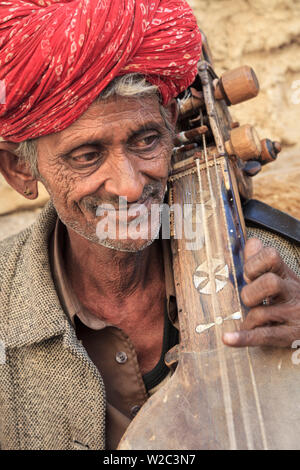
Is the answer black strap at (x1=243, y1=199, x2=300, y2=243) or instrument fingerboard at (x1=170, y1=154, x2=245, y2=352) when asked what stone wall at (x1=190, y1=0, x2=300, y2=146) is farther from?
instrument fingerboard at (x1=170, y1=154, x2=245, y2=352)

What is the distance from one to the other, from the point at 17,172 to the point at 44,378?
0.68 meters

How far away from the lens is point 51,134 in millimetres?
1626

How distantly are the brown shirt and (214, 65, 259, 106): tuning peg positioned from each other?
548mm

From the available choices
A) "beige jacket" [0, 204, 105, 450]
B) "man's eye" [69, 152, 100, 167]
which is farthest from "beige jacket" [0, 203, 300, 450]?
"man's eye" [69, 152, 100, 167]

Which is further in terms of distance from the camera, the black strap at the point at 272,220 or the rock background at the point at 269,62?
the rock background at the point at 269,62

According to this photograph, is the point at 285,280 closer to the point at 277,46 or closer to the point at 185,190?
the point at 185,190

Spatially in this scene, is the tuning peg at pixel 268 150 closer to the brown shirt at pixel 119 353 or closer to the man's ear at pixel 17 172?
the brown shirt at pixel 119 353

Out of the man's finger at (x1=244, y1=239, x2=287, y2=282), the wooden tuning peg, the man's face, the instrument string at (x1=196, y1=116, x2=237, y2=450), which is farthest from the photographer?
the wooden tuning peg

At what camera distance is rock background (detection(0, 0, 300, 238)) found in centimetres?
264

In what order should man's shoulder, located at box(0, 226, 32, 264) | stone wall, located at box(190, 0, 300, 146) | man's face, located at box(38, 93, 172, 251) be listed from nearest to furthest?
man's face, located at box(38, 93, 172, 251)
man's shoulder, located at box(0, 226, 32, 264)
stone wall, located at box(190, 0, 300, 146)

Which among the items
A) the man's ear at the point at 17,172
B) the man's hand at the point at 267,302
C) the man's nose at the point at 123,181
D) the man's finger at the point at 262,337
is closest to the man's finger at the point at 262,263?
the man's hand at the point at 267,302

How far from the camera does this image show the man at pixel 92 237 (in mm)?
1468

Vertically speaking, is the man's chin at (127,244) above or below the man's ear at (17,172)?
below

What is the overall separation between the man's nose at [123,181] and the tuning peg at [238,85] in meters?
0.44
